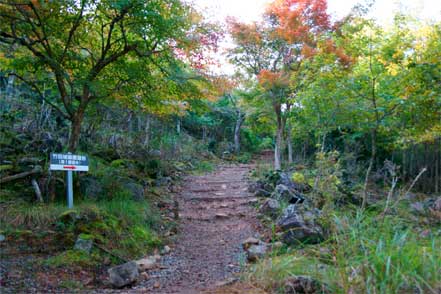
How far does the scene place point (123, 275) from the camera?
335cm

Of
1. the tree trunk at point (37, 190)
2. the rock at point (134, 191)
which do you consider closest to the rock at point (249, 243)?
the rock at point (134, 191)

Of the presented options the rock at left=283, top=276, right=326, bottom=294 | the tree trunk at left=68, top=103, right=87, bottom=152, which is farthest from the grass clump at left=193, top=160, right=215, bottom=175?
the rock at left=283, top=276, right=326, bottom=294

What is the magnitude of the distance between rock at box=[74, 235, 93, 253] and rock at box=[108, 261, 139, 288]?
542 millimetres

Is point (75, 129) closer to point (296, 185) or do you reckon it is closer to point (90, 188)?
point (90, 188)

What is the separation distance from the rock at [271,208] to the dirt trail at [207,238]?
0.21 meters

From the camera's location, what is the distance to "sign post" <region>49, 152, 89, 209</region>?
4.11 metres

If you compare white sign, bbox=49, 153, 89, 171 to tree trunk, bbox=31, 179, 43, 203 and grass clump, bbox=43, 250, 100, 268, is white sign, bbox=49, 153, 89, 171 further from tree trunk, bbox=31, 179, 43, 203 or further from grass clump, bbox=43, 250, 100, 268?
grass clump, bbox=43, 250, 100, 268

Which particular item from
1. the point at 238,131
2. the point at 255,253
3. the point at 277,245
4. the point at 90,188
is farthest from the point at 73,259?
the point at 238,131

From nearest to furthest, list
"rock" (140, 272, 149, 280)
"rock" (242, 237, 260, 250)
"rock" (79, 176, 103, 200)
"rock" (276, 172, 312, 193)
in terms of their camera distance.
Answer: "rock" (140, 272, 149, 280) < "rock" (242, 237, 260, 250) < "rock" (79, 176, 103, 200) < "rock" (276, 172, 312, 193)

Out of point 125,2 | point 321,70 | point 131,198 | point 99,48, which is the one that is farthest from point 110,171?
point 321,70

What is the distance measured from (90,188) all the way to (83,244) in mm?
1518

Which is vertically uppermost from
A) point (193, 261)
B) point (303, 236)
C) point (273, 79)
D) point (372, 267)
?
point (273, 79)

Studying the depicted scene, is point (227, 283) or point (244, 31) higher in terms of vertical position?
point (244, 31)

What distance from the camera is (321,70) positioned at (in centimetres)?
636
